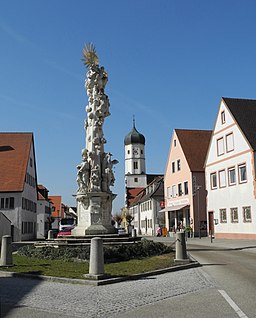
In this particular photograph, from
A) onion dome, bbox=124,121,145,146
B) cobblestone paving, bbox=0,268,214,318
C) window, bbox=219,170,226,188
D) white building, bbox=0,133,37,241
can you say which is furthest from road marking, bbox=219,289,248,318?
onion dome, bbox=124,121,145,146

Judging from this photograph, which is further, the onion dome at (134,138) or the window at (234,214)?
the onion dome at (134,138)

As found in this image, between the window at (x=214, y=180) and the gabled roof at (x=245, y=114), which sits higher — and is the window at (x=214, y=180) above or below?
below

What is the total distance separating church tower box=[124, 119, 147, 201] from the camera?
105 m

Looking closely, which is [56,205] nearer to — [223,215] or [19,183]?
[19,183]

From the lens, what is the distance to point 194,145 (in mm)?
49688

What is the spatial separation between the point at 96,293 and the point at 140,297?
1.09 meters

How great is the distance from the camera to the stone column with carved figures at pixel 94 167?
19.8 meters

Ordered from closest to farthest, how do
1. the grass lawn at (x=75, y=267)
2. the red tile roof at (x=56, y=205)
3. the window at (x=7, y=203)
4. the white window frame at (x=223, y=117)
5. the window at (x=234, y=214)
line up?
the grass lawn at (x=75, y=267) < the window at (x=234, y=214) < the white window frame at (x=223, y=117) < the window at (x=7, y=203) < the red tile roof at (x=56, y=205)

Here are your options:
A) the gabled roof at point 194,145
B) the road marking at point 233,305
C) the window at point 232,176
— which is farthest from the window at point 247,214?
the road marking at point 233,305

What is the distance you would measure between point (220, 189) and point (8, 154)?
23.6 meters

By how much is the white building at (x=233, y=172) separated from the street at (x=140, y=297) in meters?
23.3

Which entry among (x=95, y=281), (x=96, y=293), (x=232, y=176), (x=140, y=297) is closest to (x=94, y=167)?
(x=95, y=281)

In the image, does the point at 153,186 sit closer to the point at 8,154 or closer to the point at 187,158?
the point at 187,158

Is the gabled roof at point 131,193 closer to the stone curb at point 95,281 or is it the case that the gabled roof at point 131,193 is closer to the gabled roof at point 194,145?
the gabled roof at point 194,145
